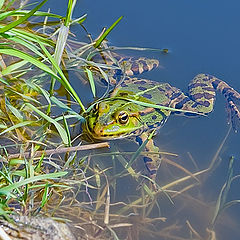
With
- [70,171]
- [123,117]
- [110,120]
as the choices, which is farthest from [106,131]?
[70,171]

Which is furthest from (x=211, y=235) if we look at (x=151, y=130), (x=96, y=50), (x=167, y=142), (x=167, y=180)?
(x=96, y=50)

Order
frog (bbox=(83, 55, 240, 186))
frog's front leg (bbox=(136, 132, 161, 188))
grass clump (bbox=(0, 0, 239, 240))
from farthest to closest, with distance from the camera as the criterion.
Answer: frog (bbox=(83, 55, 240, 186)) → frog's front leg (bbox=(136, 132, 161, 188)) → grass clump (bbox=(0, 0, 239, 240))

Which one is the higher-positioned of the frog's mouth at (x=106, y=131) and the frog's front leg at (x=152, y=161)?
the frog's mouth at (x=106, y=131)

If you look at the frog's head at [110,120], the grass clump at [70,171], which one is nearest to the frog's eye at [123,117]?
the frog's head at [110,120]

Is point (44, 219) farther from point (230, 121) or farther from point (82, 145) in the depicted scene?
point (230, 121)

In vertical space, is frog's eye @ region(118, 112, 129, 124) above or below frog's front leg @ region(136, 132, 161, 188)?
above

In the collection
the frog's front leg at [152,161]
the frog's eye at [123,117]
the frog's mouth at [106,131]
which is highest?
the frog's eye at [123,117]

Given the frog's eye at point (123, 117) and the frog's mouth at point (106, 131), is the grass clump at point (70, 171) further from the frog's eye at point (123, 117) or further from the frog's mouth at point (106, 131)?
the frog's eye at point (123, 117)

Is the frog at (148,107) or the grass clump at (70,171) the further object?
the frog at (148,107)

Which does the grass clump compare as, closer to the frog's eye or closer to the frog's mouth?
the frog's mouth

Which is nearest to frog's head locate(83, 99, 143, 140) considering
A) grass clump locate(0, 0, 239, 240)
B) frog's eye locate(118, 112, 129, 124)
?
frog's eye locate(118, 112, 129, 124)
